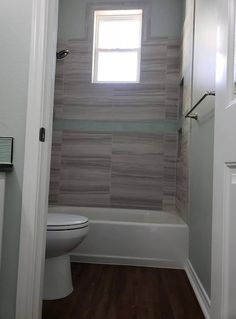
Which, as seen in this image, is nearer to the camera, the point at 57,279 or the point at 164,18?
the point at 57,279

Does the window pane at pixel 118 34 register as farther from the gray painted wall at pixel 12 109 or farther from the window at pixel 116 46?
the gray painted wall at pixel 12 109

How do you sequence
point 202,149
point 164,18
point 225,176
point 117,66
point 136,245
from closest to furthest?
1. point 225,176
2. point 202,149
3. point 136,245
4. point 164,18
5. point 117,66

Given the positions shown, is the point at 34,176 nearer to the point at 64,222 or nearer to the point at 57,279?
the point at 64,222

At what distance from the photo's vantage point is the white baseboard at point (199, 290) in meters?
1.44

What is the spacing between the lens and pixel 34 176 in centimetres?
106

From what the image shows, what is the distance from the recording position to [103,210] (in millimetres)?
3014

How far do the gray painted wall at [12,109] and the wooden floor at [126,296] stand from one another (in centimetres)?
48

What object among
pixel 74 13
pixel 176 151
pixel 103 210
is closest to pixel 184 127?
pixel 176 151

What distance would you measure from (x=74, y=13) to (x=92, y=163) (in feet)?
5.76

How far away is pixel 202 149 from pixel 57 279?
1208 mm

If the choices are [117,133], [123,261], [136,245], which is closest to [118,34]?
[117,133]

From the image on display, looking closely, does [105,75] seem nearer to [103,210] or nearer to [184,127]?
[184,127]

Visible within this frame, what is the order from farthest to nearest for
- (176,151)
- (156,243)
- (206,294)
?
1. (176,151)
2. (156,243)
3. (206,294)

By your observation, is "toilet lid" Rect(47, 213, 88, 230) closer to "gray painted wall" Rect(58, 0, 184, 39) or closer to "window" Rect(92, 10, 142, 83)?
"window" Rect(92, 10, 142, 83)
